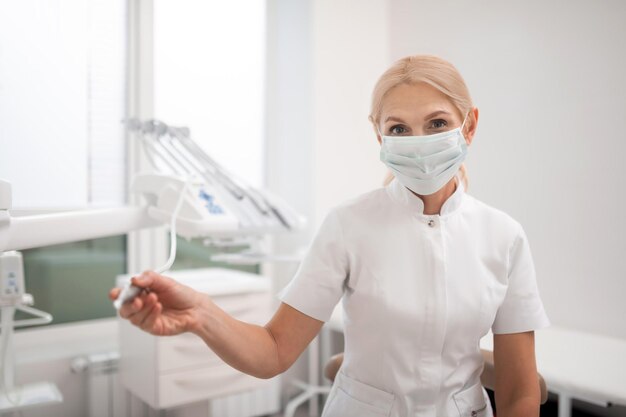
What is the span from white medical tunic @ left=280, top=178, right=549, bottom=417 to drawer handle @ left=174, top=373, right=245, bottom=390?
1.10 m

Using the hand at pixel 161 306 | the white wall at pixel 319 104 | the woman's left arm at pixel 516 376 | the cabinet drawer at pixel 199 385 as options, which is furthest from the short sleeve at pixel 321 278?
the white wall at pixel 319 104

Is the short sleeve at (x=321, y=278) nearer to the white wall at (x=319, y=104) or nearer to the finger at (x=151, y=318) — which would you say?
the finger at (x=151, y=318)

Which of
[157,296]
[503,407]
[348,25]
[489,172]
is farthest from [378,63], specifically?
[157,296]

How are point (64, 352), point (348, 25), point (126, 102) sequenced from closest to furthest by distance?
→ point (64, 352) → point (126, 102) → point (348, 25)

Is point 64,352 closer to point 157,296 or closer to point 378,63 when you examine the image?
point 157,296

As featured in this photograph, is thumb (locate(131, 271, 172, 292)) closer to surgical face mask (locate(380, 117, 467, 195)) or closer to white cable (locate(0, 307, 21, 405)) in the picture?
surgical face mask (locate(380, 117, 467, 195))

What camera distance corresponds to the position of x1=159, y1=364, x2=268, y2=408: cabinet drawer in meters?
2.11

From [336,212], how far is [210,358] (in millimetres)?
1276

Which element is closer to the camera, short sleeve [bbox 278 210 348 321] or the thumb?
the thumb

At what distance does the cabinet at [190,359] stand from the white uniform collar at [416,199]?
114cm

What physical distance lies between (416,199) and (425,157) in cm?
11

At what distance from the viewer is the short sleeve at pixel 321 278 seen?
3.71 ft

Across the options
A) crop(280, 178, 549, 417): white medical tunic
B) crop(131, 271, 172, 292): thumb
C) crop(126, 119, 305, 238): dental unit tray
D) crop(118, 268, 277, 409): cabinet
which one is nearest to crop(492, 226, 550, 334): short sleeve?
crop(280, 178, 549, 417): white medical tunic

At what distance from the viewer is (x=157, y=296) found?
83 centimetres
